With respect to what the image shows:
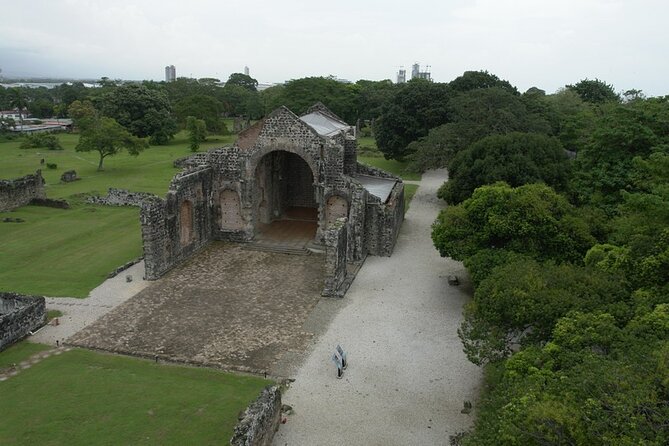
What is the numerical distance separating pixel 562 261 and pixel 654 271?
4.70 m

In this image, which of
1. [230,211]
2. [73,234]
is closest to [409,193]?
[230,211]

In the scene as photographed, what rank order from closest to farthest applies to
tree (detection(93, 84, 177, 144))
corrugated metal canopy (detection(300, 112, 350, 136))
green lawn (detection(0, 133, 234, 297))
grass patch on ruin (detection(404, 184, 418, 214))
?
green lawn (detection(0, 133, 234, 297)), corrugated metal canopy (detection(300, 112, 350, 136)), grass patch on ruin (detection(404, 184, 418, 214)), tree (detection(93, 84, 177, 144))

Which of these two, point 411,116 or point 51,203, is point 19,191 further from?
point 411,116

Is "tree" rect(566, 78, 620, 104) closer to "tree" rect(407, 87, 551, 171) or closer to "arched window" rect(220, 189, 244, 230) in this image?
"tree" rect(407, 87, 551, 171)

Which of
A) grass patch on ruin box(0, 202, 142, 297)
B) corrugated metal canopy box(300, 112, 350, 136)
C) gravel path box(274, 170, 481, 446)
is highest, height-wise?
corrugated metal canopy box(300, 112, 350, 136)

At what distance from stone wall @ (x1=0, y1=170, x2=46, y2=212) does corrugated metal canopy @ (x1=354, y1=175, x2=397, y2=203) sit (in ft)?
68.3

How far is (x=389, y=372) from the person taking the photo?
15.4 meters

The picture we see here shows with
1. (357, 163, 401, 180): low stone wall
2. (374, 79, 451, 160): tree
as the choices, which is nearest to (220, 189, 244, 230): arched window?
(357, 163, 401, 180): low stone wall

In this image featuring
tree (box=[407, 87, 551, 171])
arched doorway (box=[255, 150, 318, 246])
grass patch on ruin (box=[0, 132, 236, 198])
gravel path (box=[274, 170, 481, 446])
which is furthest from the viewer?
grass patch on ruin (box=[0, 132, 236, 198])

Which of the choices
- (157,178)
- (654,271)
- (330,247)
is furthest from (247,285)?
(157,178)

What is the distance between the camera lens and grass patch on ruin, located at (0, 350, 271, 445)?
12.0 metres

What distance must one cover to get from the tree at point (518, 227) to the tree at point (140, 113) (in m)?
50.6


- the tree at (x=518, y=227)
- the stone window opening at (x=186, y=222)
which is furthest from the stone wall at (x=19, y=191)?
the tree at (x=518, y=227)

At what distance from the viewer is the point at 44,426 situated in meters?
12.3
